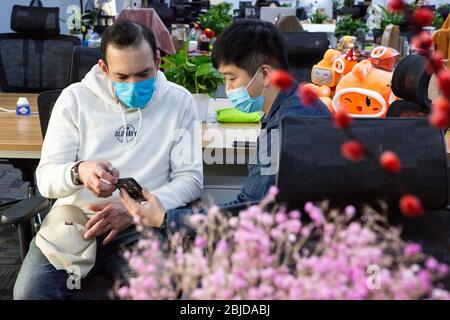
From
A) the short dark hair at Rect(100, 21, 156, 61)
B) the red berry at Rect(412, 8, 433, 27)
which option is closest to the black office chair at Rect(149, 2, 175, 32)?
the short dark hair at Rect(100, 21, 156, 61)

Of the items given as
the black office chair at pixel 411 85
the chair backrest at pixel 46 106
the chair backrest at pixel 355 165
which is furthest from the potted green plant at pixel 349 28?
the chair backrest at pixel 355 165

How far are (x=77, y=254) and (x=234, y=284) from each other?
1115 millimetres

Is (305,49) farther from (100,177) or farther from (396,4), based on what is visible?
(396,4)

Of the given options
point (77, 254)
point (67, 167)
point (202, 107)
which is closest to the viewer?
point (77, 254)

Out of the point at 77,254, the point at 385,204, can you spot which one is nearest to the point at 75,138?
the point at 77,254

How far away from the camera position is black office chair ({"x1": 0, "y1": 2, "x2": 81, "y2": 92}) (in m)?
3.75

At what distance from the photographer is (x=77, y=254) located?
165 centimetres

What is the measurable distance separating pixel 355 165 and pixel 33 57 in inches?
127

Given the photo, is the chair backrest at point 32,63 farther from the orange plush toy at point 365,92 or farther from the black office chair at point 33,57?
the orange plush toy at point 365,92

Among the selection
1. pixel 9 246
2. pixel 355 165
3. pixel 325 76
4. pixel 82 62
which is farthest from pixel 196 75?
pixel 355 165

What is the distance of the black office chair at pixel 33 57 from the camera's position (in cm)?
375

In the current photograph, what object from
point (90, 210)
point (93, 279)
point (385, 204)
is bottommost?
point (93, 279)

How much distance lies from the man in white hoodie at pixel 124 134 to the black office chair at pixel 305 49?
208cm

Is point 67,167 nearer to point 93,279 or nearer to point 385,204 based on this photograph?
point 93,279
